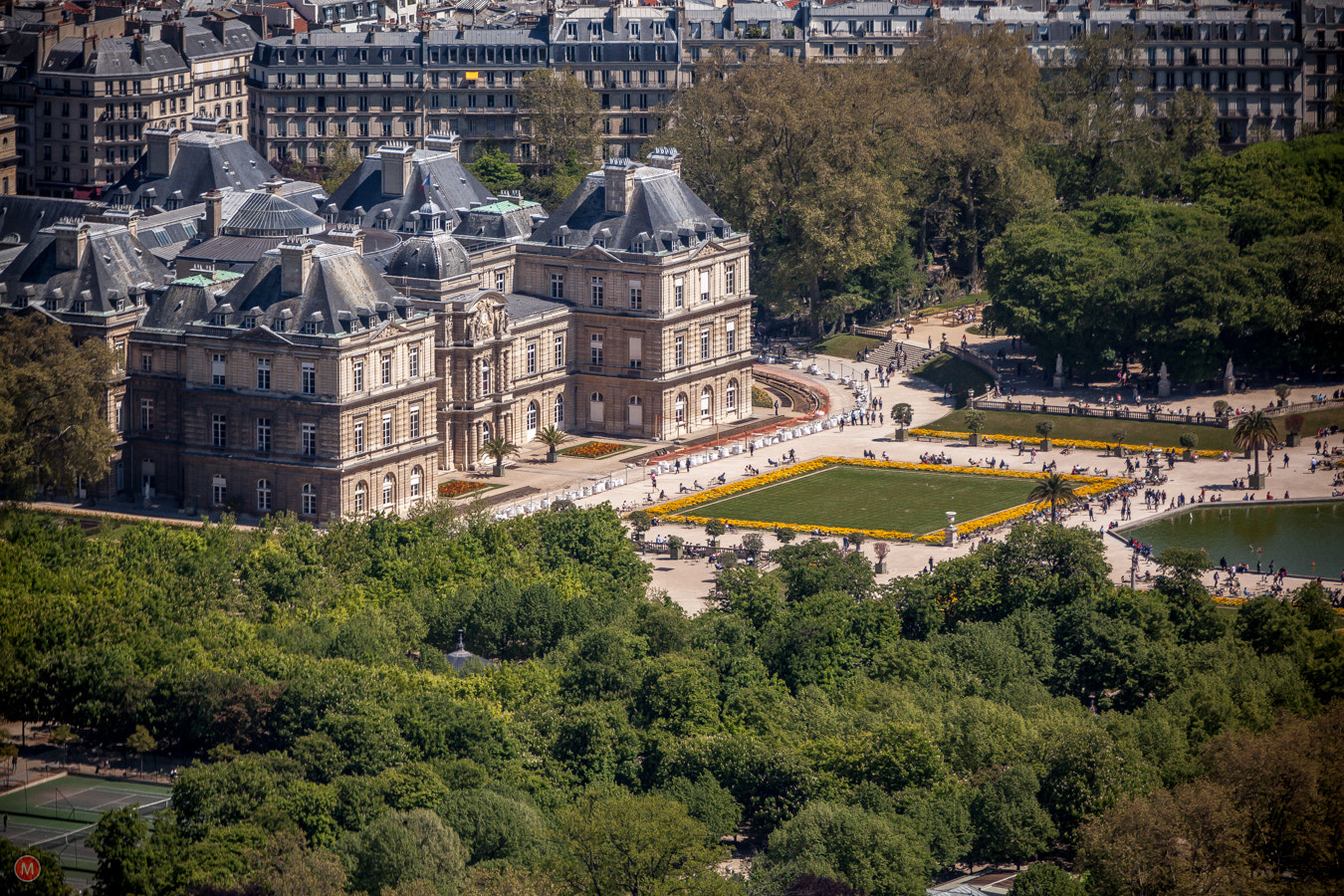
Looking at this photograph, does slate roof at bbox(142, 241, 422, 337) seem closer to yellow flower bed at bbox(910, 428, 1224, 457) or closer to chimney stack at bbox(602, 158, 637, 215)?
chimney stack at bbox(602, 158, 637, 215)

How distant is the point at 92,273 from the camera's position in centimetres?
17850

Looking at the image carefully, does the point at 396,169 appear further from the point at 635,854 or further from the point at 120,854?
the point at 635,854

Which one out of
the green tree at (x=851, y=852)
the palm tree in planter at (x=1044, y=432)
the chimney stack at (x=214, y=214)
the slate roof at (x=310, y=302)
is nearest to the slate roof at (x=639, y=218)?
the chimney stack at (x=214, y=214)

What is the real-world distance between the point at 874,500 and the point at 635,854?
226ft

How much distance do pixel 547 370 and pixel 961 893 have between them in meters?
82.9

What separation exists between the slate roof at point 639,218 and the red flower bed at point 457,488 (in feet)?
75.3

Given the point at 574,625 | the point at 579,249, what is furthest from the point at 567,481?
the point at 574,625

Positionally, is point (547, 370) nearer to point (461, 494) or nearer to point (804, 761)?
point (461, 494)

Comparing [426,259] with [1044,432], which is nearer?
[426,259]

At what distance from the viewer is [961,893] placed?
117500mm

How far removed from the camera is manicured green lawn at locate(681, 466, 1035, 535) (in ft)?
574

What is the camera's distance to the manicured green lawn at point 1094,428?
19112 centimetres

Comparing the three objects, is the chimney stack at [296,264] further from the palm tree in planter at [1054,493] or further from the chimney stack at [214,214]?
the palm tree in planter at [1054,493]

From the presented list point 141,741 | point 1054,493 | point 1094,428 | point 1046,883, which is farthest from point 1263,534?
point 141,741
